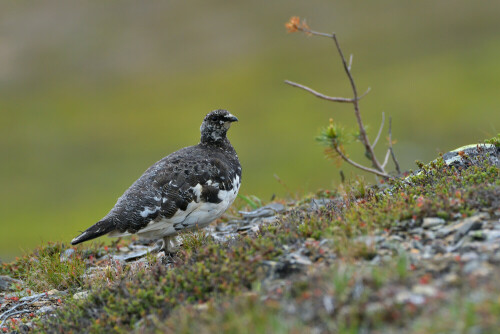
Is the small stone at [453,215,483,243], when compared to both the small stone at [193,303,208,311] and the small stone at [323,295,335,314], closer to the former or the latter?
the small stone at [323,295,335,314]

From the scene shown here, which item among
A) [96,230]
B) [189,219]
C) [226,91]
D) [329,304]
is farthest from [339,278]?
[226,91]

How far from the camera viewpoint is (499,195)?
5723mm

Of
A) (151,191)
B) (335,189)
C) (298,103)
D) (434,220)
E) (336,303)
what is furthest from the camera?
(298,103)

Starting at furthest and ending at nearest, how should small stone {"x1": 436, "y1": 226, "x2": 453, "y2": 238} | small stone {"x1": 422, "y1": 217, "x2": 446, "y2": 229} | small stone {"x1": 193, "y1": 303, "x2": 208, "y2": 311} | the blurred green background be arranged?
the blurred green background
small stone {"x1": 422, "y1": 217, "x2": 446, "y2": 229}
small stone {"x1": 436, "y1": 226, "x2": 453, "y2": 238}
small stone {"x1": 193, "y1": 303, "x2": 208, "y2": 311}

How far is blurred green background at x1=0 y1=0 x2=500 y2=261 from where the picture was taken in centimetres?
3130

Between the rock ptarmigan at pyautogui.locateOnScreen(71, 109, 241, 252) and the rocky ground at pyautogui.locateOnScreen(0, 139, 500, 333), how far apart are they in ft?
1.54

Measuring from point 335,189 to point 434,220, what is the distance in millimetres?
5631

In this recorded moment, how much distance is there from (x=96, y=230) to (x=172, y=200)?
3.31 ft

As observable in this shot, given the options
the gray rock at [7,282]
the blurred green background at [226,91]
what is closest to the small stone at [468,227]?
the gray rock at [7,282]

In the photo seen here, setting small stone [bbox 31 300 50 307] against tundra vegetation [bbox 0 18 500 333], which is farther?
small stone [bbox 31 300 50 307]

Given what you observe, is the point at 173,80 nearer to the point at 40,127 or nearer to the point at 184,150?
the point at 40,127

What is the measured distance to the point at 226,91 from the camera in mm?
42938

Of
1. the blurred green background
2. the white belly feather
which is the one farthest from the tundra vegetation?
the blurred green background

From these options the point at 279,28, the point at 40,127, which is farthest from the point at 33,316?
the point at 279,28
